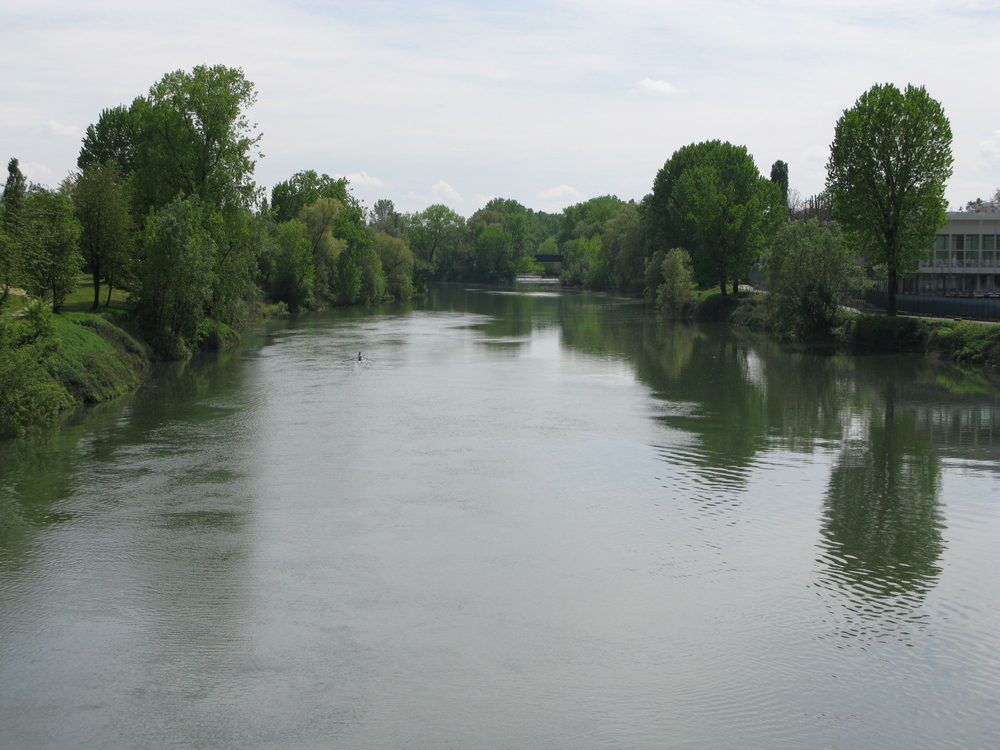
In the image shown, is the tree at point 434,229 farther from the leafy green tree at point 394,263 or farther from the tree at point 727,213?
the tree at point 727,213

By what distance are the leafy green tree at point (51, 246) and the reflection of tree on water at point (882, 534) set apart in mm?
27407

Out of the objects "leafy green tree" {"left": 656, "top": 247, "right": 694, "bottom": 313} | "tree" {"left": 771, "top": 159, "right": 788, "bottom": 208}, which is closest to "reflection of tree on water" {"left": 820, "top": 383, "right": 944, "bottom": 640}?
"leafy green tree" {"left": 656, "top": 247, "right": 694, "bottom": 313}

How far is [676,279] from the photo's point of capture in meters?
71.6

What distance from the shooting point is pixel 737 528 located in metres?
17.5

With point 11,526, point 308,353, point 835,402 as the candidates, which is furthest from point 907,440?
point 308,353

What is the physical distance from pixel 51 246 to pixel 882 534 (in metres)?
30.6

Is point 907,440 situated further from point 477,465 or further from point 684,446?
point 477,465

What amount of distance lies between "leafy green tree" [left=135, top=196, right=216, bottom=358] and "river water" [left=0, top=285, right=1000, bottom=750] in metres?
10.8

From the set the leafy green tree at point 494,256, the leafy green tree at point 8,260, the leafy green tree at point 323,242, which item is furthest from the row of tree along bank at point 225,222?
the leafy green tree at point 494,256

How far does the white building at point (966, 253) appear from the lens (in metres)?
61.2

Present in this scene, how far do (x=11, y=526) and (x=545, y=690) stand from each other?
38.7ft

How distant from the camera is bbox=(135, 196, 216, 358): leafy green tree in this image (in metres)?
39.0

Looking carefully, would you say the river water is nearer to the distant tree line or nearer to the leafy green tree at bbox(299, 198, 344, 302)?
the distant tree line

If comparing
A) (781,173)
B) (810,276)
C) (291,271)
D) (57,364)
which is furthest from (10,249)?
(781,173)
